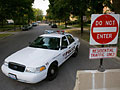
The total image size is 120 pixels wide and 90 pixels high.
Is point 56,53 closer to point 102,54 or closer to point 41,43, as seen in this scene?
point 41,43

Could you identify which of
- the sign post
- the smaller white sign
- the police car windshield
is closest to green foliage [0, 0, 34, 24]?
the police car windshield

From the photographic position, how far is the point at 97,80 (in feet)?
9.78

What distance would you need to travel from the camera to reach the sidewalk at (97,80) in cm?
293

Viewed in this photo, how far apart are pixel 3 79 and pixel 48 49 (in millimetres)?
2103

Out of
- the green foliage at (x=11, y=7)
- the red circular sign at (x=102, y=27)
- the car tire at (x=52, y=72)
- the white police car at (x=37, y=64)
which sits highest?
the green foliage at (x=11, y=7)

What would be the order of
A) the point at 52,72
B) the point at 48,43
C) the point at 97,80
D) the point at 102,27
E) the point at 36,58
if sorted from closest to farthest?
the point at 102,27 → the point at 97,80 → the point at 36,58 → the point at 52,72 → the point at 48,43

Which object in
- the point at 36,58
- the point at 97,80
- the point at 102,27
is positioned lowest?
the point at 97,80

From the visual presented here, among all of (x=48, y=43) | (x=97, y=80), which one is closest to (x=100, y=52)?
(x=97, y=80)

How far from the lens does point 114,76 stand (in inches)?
119

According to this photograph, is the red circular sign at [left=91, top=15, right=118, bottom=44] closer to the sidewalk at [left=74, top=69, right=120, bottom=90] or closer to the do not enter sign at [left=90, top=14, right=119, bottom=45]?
the do not enter sign at [left=90, top=14, right=119, bottom=45]

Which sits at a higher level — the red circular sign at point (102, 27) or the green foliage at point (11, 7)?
the green foliage at point (11, 7)

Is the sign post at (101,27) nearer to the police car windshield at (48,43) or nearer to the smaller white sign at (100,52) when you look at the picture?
the smaller white sign at (100,52)

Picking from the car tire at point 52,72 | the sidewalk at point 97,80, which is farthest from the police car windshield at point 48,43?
the sidewalk at point 97,80

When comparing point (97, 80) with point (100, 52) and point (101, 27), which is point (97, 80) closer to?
point (100, 52)
